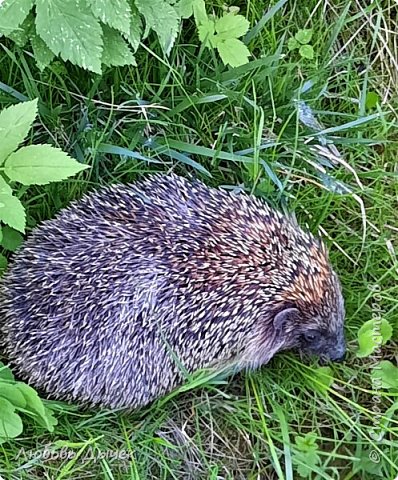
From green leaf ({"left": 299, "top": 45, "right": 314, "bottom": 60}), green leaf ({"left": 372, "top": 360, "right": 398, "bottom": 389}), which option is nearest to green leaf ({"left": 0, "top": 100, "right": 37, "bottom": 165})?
green leaf ({"left": 299, "top": 45, "right": 314, "bottom": 60})

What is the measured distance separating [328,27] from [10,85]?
129 centimetres

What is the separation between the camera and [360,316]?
127 inches

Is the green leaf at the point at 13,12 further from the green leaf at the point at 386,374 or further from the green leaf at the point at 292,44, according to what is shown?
the green leaf at the point at 386,374

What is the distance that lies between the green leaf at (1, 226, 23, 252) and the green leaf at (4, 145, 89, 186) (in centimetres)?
62

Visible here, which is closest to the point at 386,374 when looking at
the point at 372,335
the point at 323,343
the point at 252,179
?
the point at 372,335

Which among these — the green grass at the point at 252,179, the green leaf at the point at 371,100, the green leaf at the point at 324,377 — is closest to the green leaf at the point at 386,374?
the green grass at the point at 252,179

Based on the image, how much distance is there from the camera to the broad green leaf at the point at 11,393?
273 centimetres

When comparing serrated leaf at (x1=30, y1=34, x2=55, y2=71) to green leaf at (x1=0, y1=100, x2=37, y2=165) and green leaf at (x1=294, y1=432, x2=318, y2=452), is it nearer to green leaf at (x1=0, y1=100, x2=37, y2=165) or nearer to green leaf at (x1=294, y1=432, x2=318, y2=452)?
green leaf at (x1=0, y1=100, x2=37, y2=165)

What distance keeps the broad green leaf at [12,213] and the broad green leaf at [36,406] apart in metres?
0.58

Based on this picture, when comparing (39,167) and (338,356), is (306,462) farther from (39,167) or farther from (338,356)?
(39,167)

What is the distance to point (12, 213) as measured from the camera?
2480 mm

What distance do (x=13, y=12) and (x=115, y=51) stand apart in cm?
38

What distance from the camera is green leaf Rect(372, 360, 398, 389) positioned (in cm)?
310

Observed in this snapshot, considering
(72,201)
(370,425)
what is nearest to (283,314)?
(370,425)
